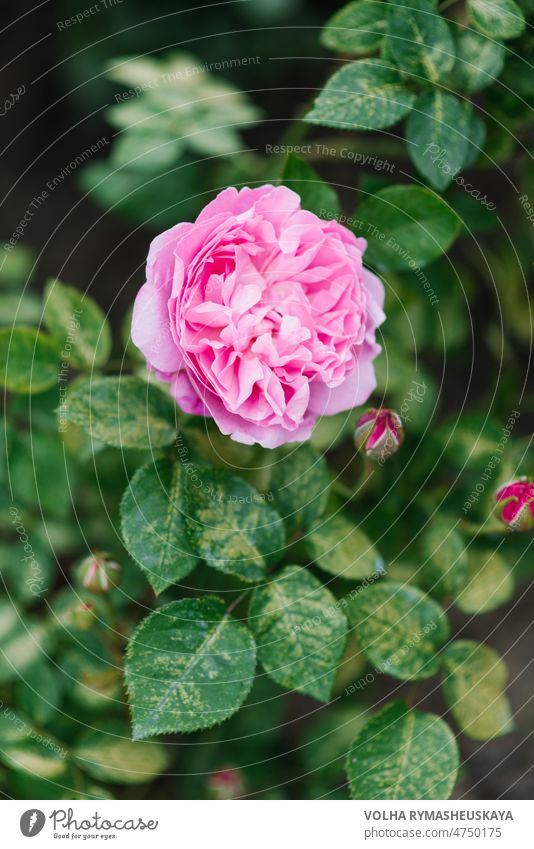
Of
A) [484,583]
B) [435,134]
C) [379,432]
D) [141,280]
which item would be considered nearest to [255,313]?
[379,432]

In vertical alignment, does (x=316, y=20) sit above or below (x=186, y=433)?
above

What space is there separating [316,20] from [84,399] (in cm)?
65

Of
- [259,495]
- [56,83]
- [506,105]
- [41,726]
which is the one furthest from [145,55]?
[41,726]

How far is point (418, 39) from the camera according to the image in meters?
0.57

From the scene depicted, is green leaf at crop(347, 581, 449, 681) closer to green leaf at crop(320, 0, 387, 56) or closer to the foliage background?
the foliage background

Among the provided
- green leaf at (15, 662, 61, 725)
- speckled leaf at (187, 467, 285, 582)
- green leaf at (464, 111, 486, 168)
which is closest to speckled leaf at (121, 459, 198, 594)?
speckled leaf at (187, 467, 285, 582)

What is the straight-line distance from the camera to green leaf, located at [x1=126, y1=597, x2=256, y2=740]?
0.52m

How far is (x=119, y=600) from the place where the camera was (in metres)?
0.69

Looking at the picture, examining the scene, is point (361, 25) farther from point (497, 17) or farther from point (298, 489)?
point (298, 489)

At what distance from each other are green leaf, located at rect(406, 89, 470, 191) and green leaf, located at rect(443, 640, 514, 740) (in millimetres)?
362

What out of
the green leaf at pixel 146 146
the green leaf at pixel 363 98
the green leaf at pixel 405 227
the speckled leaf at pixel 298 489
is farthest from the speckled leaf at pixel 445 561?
the green leaf at pixel 146 146
